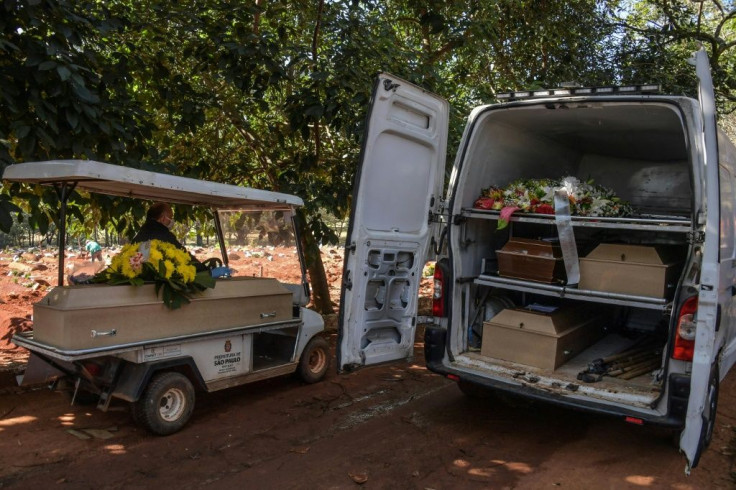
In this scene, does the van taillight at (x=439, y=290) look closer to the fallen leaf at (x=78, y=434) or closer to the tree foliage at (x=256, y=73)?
the tree foliage at (x=256, y=73)

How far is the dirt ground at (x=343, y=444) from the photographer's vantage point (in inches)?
147

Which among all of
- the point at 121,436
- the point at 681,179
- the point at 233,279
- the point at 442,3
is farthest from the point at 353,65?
the point at 121,436

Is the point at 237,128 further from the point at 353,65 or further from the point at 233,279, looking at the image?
the point at 233,279

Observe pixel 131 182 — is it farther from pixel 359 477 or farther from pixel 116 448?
pixel 359 477

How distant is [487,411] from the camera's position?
5.11 meters

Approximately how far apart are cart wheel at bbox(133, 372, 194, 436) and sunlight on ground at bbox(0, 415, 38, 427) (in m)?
1.02

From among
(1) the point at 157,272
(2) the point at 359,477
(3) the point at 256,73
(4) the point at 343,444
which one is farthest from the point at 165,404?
(3) the point at 256,73

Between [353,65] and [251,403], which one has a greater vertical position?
[353,65]

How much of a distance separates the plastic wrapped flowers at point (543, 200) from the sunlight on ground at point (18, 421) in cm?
413

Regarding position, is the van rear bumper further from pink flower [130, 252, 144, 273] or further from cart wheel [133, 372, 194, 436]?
pink flower [130, 252, 144, 273]

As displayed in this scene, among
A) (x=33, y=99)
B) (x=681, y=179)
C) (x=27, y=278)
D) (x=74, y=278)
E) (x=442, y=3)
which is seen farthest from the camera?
(x=27, y=278)

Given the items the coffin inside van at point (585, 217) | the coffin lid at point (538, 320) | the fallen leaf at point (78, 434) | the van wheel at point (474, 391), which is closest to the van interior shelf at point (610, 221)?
the coffin inside van at point (585, 217)

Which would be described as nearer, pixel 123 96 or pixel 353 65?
pixel 123 96

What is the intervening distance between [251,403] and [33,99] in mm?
3132
